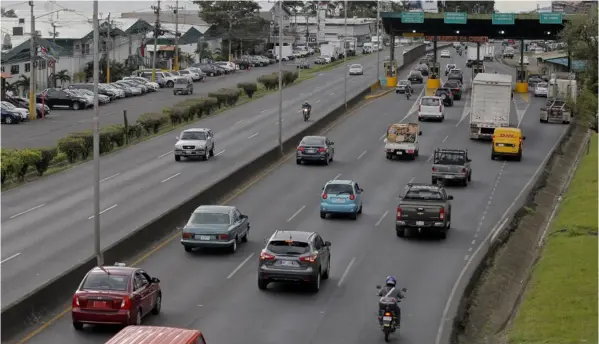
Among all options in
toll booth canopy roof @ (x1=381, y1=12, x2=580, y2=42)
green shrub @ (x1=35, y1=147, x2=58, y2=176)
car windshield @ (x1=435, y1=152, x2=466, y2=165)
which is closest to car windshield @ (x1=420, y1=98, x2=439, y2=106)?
car windshield @ (x1=435, y1=152, x2=466, y2=165)

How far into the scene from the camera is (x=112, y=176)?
5194 cm

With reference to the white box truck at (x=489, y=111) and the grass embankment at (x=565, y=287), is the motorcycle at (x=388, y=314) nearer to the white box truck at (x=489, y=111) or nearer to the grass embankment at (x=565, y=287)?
the grass embankment at (x=565, y=287)

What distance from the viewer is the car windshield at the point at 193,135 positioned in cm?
5766

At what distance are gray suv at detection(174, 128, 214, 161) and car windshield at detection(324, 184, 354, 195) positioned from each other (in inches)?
655

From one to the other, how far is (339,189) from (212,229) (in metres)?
8.53

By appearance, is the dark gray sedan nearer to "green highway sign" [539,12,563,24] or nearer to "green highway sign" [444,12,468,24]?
"green highway sign" [539,12,563,24]

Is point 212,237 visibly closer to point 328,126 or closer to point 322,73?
point 328,126

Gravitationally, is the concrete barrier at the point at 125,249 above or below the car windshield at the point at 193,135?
below

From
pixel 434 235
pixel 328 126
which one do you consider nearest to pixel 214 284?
pixel 434 235

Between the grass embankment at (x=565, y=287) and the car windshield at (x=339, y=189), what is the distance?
24.2 ft

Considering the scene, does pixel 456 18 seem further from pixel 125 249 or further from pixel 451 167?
pixel 125 249

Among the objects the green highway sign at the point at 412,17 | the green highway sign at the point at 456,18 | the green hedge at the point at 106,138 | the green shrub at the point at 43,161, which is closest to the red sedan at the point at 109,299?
the green hedge at the point at 106,138

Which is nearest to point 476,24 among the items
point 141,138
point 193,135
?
point 141,138

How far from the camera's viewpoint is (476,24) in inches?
4309
